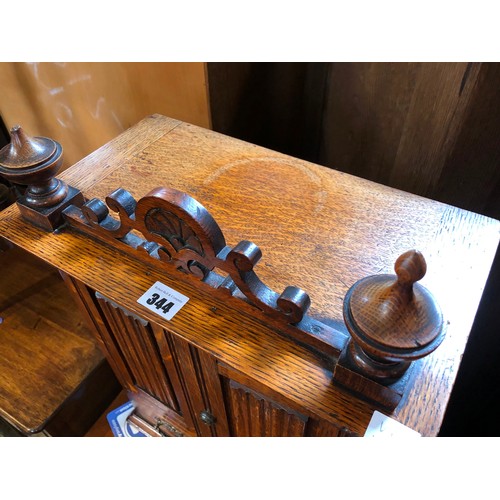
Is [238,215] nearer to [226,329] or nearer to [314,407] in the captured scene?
[226,329]

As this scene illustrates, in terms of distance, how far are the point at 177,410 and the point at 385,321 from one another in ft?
2.56

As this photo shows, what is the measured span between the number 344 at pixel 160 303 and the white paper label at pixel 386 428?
37cm

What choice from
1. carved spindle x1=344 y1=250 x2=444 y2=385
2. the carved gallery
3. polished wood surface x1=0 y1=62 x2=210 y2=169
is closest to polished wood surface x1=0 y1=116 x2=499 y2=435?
the carved gallery

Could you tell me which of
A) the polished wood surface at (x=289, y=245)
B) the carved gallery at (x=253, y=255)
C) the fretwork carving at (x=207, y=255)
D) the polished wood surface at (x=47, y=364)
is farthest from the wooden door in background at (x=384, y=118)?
the polished wood surface at (x=47, y=364)

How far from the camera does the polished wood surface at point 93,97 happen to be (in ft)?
4.64

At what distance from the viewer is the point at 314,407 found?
1.90 feet

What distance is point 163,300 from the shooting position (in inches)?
28.4

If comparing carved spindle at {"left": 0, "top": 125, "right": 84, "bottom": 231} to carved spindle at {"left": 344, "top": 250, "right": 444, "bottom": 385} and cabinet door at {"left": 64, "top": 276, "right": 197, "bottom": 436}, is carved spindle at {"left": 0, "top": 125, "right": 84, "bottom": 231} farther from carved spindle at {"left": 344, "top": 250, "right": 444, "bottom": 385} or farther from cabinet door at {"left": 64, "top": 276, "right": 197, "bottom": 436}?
carved spindle at {"left": 344, "top": 250, "right": 444, "bottom": 385}

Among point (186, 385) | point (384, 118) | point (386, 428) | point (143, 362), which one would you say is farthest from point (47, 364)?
point (384, 118)

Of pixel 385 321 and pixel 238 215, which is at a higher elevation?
pixel 385 321

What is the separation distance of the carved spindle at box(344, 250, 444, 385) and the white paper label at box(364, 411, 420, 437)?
11 cm

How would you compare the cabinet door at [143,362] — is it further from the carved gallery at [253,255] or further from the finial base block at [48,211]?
the finial base block at [48,211]

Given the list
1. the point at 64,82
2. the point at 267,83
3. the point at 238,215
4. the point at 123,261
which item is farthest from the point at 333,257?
the point at 64,82

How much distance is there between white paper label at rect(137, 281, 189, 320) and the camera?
2.31 ft
